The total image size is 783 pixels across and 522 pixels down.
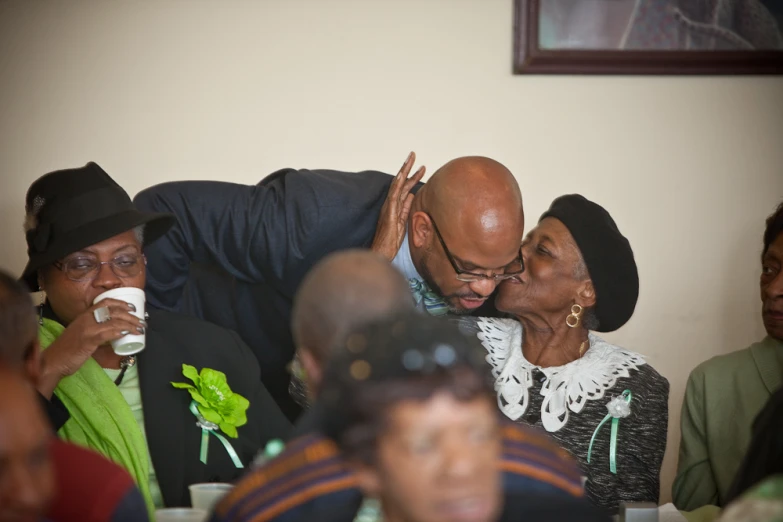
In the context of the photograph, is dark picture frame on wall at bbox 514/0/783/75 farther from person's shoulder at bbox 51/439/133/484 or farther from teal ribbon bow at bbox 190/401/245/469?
person's shoulder at bbox 51/439/133/484

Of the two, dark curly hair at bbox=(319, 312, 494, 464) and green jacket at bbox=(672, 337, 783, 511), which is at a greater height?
dark curly hair at bbox=(319, 312, 494, 464)

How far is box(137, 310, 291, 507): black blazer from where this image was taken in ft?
6.83

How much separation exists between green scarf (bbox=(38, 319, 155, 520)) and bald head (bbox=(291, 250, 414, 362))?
74 centimetres

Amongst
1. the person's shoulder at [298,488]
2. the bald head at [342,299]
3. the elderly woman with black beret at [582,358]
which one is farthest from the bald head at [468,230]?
the person's shoulder at [298,488]

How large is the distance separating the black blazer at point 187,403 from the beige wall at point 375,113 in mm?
1206

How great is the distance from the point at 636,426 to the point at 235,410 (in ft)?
3.39

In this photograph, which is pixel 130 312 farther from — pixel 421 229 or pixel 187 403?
pixel 421 229

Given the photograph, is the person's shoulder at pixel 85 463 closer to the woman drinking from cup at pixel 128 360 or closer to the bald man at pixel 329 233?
the woman drinking from cup at pixel 128 360

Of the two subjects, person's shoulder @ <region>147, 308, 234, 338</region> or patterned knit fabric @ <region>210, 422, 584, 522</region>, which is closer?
patterned knit fabric @ <region>210, 422, 584, 522</region>

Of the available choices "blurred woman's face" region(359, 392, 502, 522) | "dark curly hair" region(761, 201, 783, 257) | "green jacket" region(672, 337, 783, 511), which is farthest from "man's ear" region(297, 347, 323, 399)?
"dark curly hair" region(761, 201, 783, 257)

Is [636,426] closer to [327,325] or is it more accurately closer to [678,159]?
[327,325]

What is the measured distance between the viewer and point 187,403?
219 centimetres

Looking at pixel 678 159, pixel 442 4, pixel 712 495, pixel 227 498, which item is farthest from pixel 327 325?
pixel 678 159

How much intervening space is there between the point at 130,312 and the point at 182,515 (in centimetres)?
61
